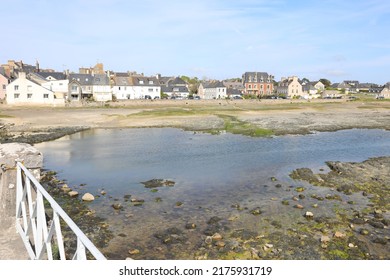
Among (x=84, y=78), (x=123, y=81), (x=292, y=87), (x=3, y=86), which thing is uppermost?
(x=84, y=78)

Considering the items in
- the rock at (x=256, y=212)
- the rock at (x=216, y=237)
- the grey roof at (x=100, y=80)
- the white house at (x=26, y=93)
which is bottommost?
the rock at (x=216, y=237)

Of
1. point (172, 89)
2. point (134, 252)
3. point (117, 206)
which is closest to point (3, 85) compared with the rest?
point (172, 89)

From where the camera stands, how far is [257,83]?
12925 cm

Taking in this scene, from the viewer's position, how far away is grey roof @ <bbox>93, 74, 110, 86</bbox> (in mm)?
95000

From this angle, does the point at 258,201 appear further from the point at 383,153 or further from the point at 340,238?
the point at 383,153

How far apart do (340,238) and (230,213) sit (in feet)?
16.3

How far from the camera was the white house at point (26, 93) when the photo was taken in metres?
74.3

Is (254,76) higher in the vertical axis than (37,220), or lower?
higher

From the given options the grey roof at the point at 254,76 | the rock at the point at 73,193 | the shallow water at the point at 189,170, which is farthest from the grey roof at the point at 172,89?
the rock at the point at 73,193

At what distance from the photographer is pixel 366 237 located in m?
13.5

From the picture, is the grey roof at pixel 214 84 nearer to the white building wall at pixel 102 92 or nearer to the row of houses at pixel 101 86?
the row of houses at pixel 101 86

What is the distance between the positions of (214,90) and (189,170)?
9896cm

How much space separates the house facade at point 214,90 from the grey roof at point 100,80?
133 feet

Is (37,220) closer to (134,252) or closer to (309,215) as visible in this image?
(134,252)
